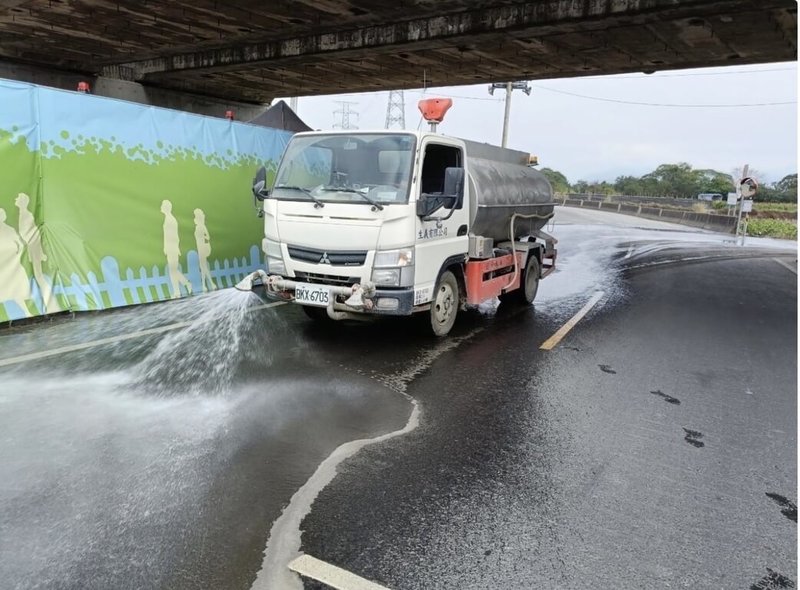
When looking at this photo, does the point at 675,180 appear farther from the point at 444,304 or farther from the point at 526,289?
the point at 444,304

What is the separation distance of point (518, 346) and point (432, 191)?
211 centimetres

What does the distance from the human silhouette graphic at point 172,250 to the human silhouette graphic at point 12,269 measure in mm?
1898

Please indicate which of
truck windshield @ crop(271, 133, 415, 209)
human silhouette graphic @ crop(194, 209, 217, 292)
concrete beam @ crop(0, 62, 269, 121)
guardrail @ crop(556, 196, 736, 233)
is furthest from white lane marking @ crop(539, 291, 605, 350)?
guardrail @ crop(556, 196, 736, 233)

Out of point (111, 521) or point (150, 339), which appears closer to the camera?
point (111, 521)

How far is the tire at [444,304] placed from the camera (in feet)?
22.6

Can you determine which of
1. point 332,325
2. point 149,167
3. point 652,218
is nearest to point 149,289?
point 149,167

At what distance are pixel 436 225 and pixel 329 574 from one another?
443 centimetres

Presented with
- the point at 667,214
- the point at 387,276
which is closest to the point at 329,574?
the point at 387,276

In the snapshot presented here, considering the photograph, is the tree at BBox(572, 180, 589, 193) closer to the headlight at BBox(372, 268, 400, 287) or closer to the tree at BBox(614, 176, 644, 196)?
the tree at BBox(614, 176, 644, 196)

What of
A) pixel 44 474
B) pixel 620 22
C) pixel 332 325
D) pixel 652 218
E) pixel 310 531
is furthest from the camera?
pixel 652 218

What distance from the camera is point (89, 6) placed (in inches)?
507

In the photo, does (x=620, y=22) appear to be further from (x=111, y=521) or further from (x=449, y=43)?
(x=111, y=521)

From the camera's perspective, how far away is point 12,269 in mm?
6770

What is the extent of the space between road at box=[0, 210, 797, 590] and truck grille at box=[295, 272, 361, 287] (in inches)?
29.3
